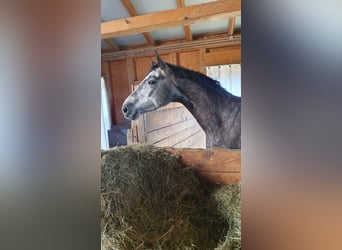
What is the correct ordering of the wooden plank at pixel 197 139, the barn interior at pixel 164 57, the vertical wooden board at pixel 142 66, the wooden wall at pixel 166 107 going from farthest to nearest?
1. the vertical wooden board at pixel 142 66
2. the wooden plank at pixel 197 139
3. the wooden wall at pixel 166 107
4. the barn interior at pixel 164 57

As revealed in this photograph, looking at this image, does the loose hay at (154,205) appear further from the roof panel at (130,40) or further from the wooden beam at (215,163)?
the roof panel at (130,40)

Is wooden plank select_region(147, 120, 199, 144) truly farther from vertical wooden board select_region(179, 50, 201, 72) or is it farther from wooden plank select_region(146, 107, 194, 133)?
vertical wooden board select_region(179, 50, 201, 72)

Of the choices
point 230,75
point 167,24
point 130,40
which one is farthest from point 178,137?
point 167,24

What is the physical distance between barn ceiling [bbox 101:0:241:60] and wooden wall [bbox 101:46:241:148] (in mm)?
164

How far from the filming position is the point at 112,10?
3.17m

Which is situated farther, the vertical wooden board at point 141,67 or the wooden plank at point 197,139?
the vertical wooden board at point 141,67

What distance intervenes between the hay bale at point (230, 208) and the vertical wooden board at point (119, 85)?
339 centimetres

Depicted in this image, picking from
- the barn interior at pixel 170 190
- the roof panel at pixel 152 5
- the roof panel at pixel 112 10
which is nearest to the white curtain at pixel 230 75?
the roof panel at pixel 152 5

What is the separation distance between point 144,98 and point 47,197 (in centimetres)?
184

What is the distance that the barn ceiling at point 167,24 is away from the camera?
1.68 metres

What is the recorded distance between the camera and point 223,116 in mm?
1962

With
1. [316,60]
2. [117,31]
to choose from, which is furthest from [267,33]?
[117,31]

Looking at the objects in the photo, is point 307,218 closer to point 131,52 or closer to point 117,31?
point 117,31

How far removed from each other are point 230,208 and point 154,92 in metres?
1.25
